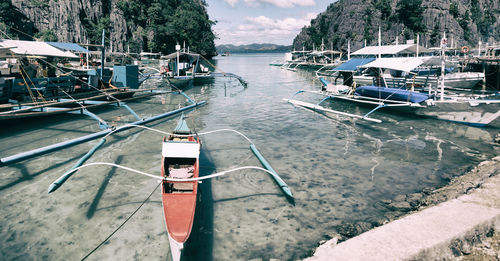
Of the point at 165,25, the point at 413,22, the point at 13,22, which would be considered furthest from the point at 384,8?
the point at 13,22

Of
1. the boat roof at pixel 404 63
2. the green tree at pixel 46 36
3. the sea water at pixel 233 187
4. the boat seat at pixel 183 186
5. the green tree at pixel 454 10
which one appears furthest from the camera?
the green tree at pixel 454 10

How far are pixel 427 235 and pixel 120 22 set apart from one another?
115602 mm

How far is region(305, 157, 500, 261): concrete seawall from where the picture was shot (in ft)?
12.6

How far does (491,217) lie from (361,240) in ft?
7.20

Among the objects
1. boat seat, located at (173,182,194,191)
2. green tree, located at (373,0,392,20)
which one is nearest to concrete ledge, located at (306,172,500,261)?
boat seat, located at (173,182,194,191)

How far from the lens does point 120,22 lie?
100 meters

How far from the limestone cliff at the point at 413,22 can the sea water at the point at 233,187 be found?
11501 cm

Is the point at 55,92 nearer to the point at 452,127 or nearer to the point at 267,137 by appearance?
the point at 267,137

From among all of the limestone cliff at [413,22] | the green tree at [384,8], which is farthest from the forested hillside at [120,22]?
the green tree at [384,8]

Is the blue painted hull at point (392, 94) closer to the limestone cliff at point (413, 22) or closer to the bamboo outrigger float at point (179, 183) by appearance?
the bamboo outrigger float at point (179, 183)

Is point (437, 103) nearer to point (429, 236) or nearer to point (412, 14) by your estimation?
point (429, 236)

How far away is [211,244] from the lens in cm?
595

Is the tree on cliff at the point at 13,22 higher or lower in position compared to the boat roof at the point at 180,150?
higher

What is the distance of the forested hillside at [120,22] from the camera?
3388 inches
